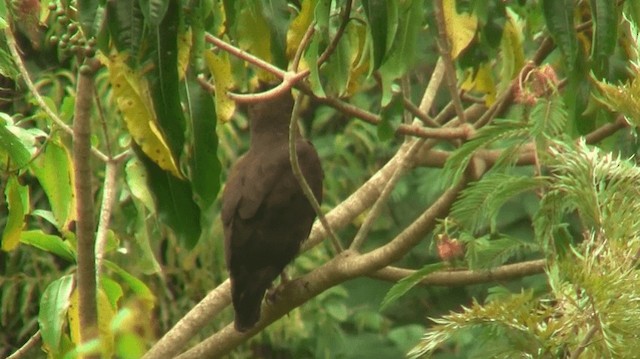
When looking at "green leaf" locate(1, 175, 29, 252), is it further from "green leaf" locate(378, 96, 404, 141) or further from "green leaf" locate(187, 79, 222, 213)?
"green leaf" locate(187, 79, 222, 213)

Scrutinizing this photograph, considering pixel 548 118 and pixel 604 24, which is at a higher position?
pixel 604 24

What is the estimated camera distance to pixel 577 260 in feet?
7.29

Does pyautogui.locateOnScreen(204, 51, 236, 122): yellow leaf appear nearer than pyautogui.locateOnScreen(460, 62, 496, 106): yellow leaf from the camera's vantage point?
Yes

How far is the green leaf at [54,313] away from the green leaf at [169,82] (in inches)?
55.4

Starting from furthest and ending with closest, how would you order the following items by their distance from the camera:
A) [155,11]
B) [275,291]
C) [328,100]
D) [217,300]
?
1. [275,291]
2. [217,300]
3. [328,100]
4. [155,11]

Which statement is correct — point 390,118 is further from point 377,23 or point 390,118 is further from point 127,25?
point 127,25

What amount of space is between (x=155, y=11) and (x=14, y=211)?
1.65 meters

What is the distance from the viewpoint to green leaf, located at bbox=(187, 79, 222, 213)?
90.9 inches

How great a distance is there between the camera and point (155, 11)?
2.05 metres

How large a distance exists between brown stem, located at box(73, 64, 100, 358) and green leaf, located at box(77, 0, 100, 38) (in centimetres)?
71

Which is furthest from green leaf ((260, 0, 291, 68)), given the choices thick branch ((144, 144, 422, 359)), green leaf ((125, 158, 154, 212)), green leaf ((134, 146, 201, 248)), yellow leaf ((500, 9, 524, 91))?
thick branch ((144, 144, 422, 359))

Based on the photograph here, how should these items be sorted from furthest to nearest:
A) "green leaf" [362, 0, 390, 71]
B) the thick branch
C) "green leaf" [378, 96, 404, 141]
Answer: the thick branch → "green leaf" [378, 96, 404, 141] → "green leaf" [362, 0, 390, 71]

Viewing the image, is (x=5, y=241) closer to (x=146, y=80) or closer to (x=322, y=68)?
(x=322, y=68)

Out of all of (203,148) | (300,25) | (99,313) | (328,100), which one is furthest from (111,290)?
(203,148)
